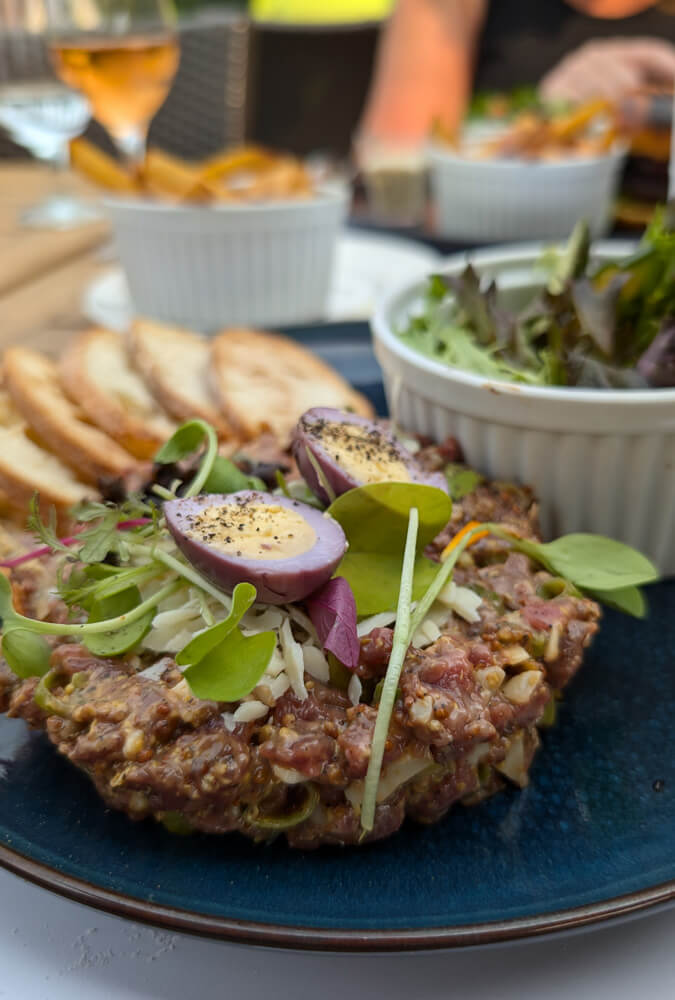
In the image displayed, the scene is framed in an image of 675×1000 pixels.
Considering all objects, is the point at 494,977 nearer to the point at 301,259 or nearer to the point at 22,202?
the point at 301,259

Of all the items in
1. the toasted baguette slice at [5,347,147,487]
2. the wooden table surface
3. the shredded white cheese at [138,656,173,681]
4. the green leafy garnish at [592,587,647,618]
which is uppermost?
the shredded white cheese at [138,656,173,681]

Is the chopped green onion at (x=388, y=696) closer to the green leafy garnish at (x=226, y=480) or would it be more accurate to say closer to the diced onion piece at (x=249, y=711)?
the diced onion piece at (x=249, y=711)

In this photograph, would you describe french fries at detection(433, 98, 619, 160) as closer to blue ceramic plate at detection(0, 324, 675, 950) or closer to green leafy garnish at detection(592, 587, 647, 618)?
green leafy garnish at detection(592, 587, 647, 618)

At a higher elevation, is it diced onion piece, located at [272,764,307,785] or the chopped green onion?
the chopped green onion

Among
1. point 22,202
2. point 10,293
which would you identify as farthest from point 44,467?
point 22,202

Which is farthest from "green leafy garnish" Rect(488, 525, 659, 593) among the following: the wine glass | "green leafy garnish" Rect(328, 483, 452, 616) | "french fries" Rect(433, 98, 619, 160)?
the wine glass

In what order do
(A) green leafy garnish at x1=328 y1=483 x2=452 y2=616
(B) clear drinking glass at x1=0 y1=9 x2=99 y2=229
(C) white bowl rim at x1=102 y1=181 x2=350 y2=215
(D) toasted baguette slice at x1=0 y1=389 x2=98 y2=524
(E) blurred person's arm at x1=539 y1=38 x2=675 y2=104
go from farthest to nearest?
(E) blurred person's arm at x1=539 y1=38 x2=675 y2=104
(B) clear drinking glass at x1=0 y1=9 x2=99 y2=229
(C) white bowl rim at x1=102 y1=181 x2=350 y2=215
(D) toasted baguette slice at x1=0 y1=389 x2=98 y2=524
(A) green leafy garnish at x1=328 y1=483 x2=452 y2=616

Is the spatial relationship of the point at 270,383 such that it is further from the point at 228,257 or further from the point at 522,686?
the point at 522,686

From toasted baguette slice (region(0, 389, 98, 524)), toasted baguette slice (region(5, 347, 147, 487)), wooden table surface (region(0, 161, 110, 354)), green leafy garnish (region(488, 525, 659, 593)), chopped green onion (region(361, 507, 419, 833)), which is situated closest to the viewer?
chopped green onion (region(361, 507, 419, 833))
